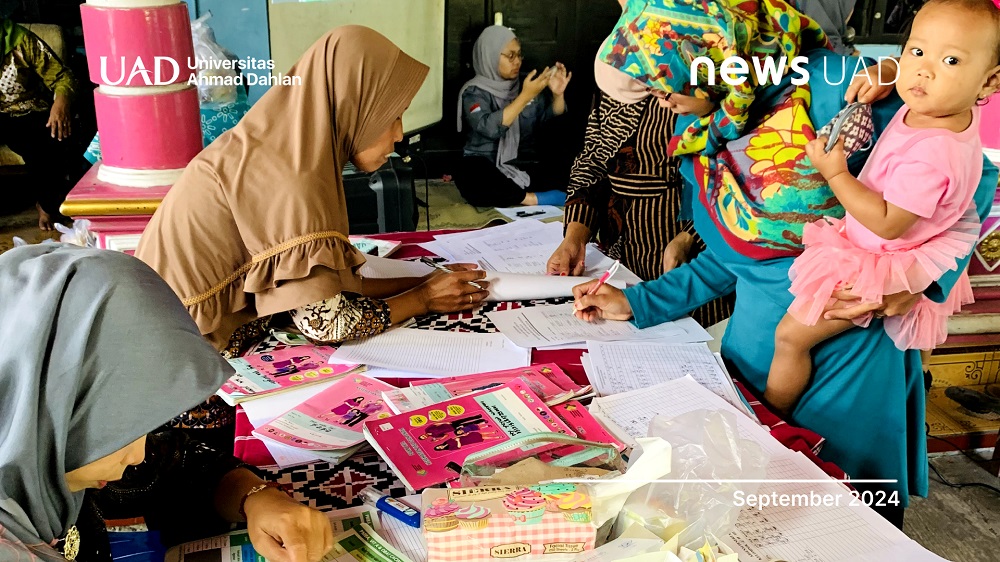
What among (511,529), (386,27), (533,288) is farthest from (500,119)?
(511,529)

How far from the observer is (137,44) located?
70.7 inches

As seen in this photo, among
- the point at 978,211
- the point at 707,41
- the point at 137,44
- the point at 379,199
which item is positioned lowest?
the point at 379,199

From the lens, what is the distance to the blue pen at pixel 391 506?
0.96 m

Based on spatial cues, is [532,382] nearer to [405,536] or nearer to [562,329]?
[562,329]

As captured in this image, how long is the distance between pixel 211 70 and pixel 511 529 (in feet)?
9.47

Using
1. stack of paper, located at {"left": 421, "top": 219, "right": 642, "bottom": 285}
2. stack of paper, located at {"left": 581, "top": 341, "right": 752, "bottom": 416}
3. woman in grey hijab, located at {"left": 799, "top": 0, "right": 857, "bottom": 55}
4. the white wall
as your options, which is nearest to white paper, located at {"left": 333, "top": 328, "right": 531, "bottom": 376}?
stack of paper, located at {"left": 581, "top": 341, "right": 752, "bottom": 416}

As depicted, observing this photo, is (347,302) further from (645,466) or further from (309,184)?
(645,466)

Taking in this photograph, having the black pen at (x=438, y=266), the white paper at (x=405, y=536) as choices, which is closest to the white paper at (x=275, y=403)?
the white paper at (x=405, y=536)

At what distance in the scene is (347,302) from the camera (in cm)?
150

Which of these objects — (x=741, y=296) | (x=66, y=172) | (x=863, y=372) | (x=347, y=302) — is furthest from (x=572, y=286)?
(x=66, y=172)

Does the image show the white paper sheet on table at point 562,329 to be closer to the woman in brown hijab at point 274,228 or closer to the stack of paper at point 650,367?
the stack of paper at point 650,367

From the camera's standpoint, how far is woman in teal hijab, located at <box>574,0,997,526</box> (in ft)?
4.29

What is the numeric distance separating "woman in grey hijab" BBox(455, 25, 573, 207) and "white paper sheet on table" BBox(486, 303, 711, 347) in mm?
2942

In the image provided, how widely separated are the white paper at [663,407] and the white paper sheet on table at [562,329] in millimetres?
218
